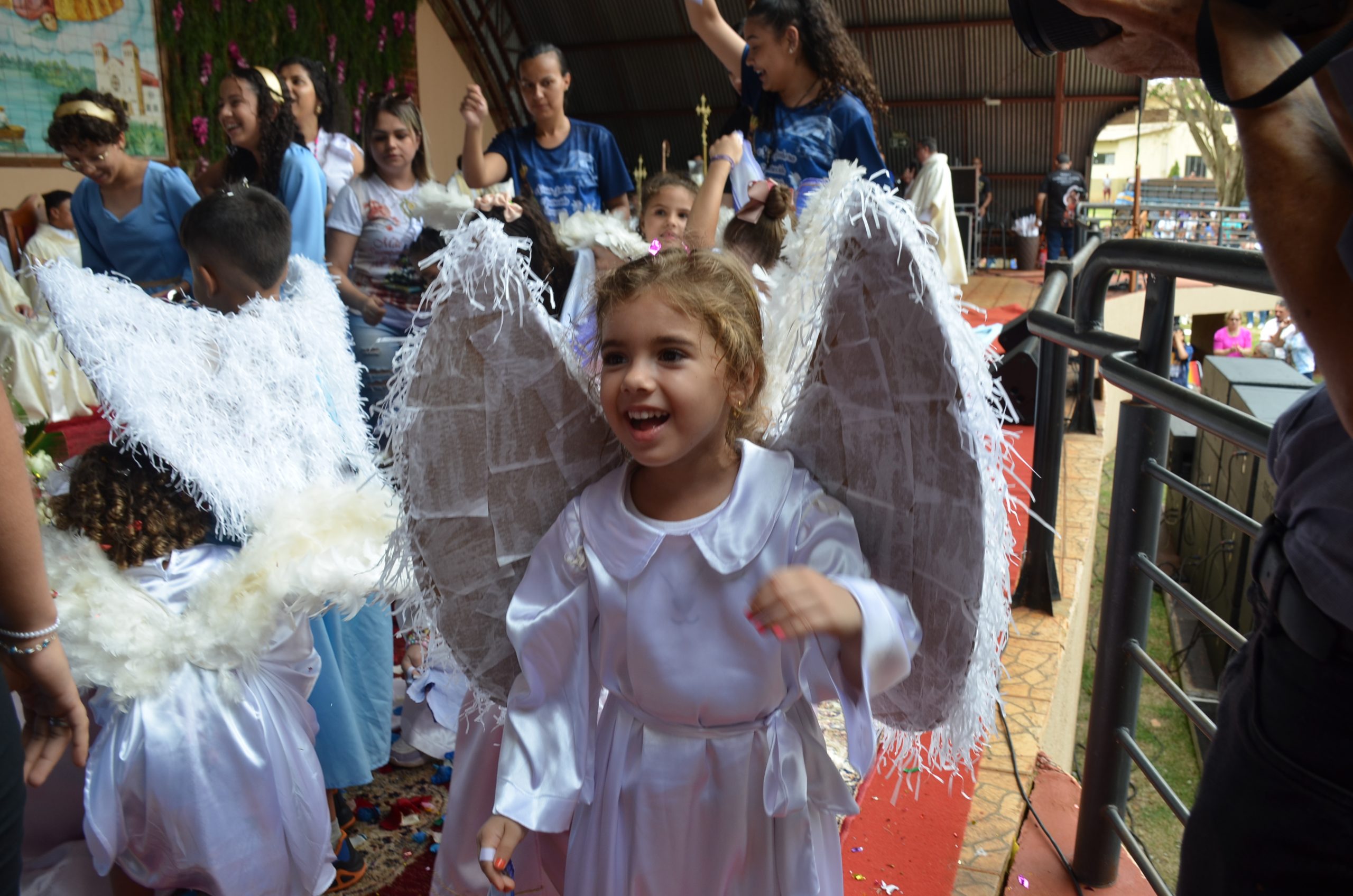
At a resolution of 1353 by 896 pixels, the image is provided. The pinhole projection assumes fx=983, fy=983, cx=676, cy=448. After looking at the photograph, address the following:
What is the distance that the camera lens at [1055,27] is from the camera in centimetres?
87

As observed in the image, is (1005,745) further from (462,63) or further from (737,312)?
(462,63)

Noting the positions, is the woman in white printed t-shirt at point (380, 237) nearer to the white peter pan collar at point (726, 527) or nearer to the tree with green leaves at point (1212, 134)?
the white peter pan collar at point (726, 527)

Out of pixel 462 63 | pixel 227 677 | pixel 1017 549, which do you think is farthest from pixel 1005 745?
pixel 462 63

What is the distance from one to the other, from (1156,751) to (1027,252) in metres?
10.7

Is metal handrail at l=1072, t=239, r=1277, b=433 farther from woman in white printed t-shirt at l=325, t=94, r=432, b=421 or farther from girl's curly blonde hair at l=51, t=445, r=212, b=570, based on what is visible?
woman in white printed t-shirt at l=325, t=94, r=432, b=421

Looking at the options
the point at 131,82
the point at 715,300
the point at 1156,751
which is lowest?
the point at 1156,751

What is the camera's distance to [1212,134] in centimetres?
1738

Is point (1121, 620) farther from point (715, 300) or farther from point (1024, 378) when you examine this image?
point (1024, 378)

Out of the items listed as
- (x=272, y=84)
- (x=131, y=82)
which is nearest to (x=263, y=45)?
(x=131, y=82)

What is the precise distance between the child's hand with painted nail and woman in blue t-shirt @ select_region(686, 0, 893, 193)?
6.33ft

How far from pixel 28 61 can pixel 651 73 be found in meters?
8.62

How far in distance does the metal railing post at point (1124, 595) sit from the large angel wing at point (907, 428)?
45 centimetres

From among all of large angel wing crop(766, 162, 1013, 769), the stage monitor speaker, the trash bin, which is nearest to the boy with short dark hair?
large angel wing crop(766, 162, 1013, 769)

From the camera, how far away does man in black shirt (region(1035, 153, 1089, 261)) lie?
463 inches
